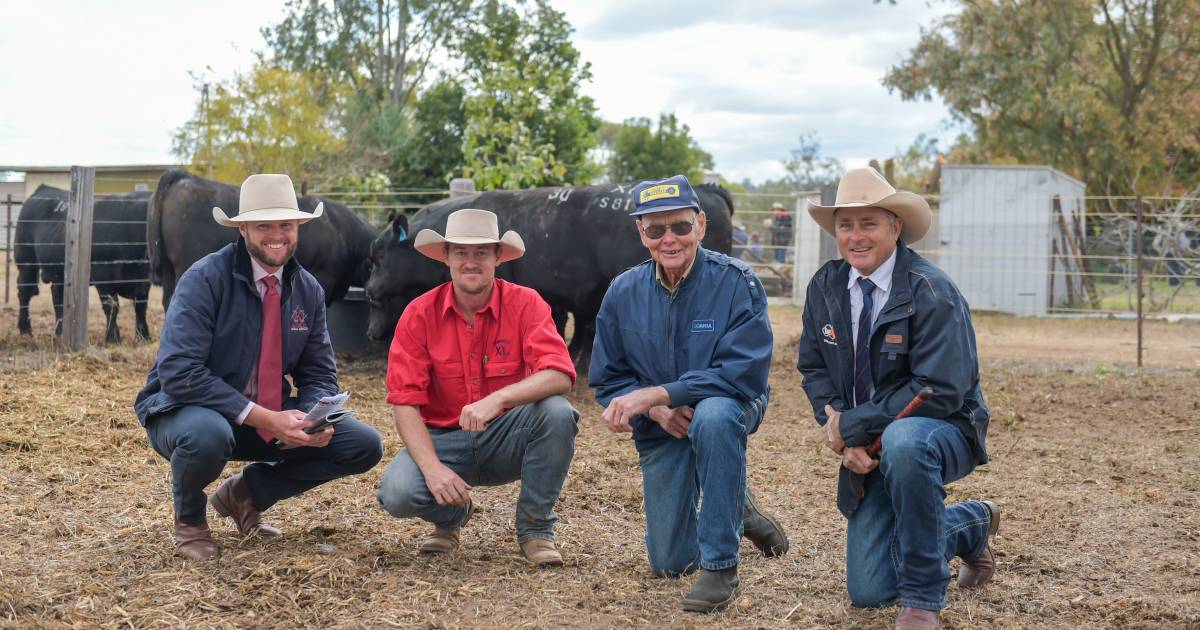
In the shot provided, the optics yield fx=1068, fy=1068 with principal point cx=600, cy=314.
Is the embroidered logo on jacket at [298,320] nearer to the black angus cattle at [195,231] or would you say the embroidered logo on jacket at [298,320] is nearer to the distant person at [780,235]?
the black angus cattle at [195,231]

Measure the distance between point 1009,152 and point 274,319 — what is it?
71.6 feet

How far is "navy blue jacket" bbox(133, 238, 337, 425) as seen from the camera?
4.03m

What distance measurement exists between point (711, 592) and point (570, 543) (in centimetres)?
99

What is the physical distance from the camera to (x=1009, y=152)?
23266 millimetres

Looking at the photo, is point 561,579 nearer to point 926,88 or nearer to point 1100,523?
point 1100,523

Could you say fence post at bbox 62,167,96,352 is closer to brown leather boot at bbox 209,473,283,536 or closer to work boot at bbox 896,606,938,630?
brown leather boot at bbox 209,473,283,536

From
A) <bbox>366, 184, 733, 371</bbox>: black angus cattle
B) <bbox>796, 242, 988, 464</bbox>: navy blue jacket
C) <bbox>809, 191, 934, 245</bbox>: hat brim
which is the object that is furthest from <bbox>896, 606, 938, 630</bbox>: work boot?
<bbox>366, 184, 733, 371</bbox>: black angus cattle

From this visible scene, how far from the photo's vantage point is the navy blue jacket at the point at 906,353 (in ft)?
11.3

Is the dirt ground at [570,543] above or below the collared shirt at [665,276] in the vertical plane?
below

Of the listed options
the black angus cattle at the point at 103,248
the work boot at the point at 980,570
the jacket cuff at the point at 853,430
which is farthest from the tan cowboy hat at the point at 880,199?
the black angus cattle at the point at 103,248

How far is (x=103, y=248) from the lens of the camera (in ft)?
35.1

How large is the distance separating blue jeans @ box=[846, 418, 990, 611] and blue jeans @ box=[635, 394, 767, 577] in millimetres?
471

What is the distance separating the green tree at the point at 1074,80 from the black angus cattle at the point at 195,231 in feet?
52.4

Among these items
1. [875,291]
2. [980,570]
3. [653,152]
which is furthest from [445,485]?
[653,152]
